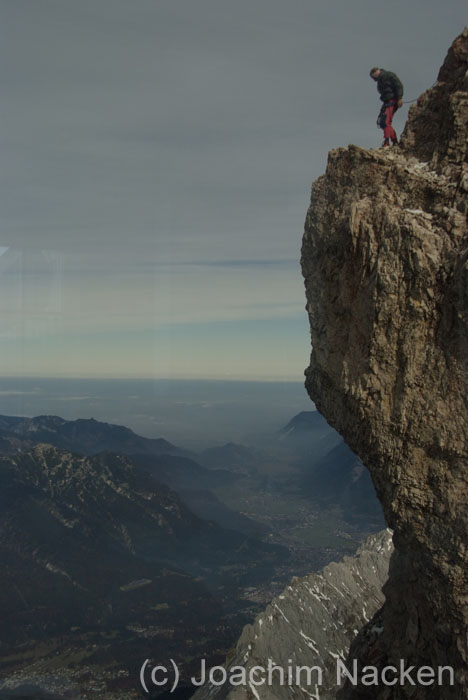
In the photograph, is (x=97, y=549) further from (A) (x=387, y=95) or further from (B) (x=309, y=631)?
(A) (x=387, y=95)

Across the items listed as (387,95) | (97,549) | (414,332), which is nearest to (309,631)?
(414,332)

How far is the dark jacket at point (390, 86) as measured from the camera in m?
13.2

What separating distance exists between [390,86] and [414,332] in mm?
7093

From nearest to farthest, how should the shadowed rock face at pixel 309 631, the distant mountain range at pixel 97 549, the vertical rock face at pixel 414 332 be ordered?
the vertical rock face at pixel 414 332, the shadowed rock face at pixel 309 631, the distant mountain range at pixel 97 549

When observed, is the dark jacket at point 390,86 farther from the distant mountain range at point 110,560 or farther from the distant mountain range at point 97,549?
the distant mountain range at point 97,549

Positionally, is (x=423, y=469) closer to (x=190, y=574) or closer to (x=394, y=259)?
(x=394, y=259)

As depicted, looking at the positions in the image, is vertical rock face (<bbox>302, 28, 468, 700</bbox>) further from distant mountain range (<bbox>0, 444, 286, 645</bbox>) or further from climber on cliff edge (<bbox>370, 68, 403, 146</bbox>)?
distant mountain range (<bbox>0, 444, 286, 645</bbox>)

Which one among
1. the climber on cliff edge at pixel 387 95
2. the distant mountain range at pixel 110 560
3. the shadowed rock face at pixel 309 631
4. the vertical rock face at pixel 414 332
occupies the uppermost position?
the climber on cliff edge at pixel 387 95

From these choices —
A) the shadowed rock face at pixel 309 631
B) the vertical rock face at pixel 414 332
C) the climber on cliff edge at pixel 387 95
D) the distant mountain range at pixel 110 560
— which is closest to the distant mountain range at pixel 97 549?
the distant mountain range at pixel 110 560

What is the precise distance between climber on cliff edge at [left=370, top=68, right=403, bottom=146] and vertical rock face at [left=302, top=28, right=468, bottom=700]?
1394 mm

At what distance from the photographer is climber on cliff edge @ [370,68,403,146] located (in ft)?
42.2

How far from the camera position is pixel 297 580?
39.0 meters

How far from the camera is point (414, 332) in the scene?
992cm

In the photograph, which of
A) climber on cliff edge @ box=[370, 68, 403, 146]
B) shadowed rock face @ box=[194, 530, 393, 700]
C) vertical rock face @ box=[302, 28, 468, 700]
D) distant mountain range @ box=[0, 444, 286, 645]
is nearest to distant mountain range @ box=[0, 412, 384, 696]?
distant mountain range @ box=[0, 444, 286, 645]
